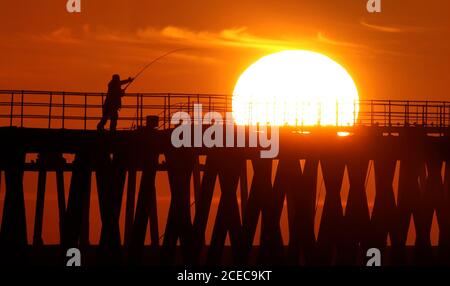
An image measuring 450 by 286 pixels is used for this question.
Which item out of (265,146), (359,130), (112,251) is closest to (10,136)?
(112,251)

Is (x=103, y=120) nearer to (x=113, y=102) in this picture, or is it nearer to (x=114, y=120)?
(x=114, y=120)

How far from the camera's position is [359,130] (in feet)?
160

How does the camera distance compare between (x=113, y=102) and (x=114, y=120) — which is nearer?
(x=113, y=102)

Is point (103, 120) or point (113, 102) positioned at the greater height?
point (113, 102)

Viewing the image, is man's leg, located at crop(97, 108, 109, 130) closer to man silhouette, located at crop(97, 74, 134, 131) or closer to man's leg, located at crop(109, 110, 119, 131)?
man silhouette, located at crop(97, 74, 134, 131)

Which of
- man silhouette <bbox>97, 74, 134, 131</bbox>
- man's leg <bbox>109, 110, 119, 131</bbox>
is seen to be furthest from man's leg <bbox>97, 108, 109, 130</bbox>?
man's leg <bbox>109, 110, 119, 131</bbox>

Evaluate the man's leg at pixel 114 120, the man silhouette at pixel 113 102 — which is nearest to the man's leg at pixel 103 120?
the man silhouette at pixel 113 102

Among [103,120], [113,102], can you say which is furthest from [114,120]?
[113,102]

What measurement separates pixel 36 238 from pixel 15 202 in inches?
406

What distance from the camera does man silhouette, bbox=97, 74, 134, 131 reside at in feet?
152

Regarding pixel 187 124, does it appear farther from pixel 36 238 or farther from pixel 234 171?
pixel 36 238

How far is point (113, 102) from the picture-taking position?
152 feet

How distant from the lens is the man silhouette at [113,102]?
4631 cm

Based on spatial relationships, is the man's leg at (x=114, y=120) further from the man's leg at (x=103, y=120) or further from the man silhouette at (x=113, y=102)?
the man's leg at (x=103, y=120)
